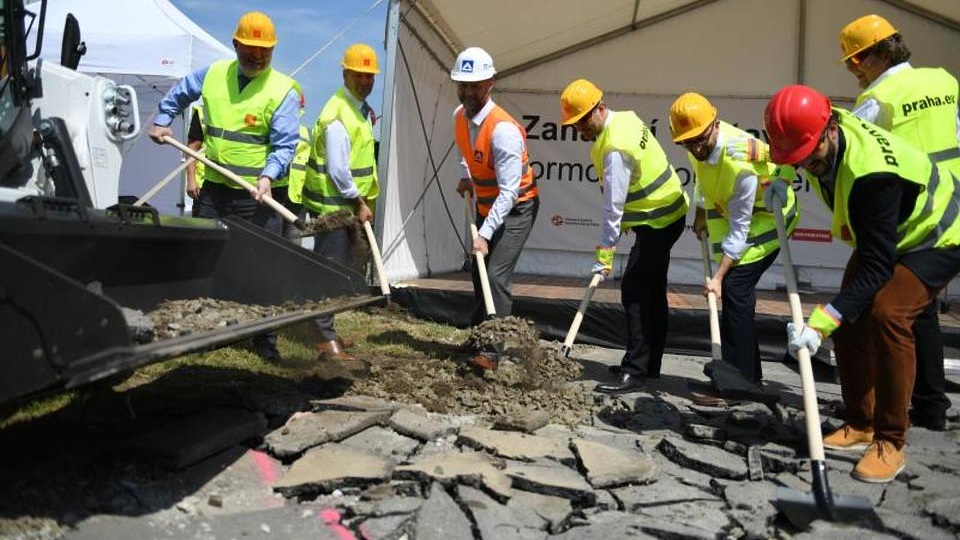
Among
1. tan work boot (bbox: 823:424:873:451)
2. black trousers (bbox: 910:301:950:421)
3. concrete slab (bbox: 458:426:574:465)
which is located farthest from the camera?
black trousers (bbox: 910:301:950:421)

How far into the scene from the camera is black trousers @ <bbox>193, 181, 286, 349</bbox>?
495 cm

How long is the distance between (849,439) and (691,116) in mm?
1744

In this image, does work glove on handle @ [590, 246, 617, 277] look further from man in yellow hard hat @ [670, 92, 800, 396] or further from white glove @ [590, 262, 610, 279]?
man in yellow hard hat @ [670, 92, 800, 396]

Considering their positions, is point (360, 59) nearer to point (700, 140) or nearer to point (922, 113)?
point (700, 140)

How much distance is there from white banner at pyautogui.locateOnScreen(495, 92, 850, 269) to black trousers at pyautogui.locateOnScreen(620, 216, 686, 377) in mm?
4003

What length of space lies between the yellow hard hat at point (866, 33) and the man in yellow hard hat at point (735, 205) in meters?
0.70

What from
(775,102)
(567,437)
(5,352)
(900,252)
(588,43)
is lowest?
(567,437)

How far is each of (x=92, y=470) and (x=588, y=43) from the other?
7005 mm

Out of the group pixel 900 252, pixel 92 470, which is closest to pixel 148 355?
pixel 92 470

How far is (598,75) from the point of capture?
903cm

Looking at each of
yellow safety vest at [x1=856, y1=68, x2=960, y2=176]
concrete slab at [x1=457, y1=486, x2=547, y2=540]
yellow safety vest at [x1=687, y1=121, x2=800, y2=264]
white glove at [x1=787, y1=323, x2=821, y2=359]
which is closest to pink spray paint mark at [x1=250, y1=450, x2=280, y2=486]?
concrete slab at [x1=457, y1=486, x2=547, y2=540]

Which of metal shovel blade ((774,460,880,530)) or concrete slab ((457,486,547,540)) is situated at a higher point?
metal shovel blade ((774,460,880,530))

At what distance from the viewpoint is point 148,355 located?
90.7 inches

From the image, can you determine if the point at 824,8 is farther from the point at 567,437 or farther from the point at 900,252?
the point at 567,437
